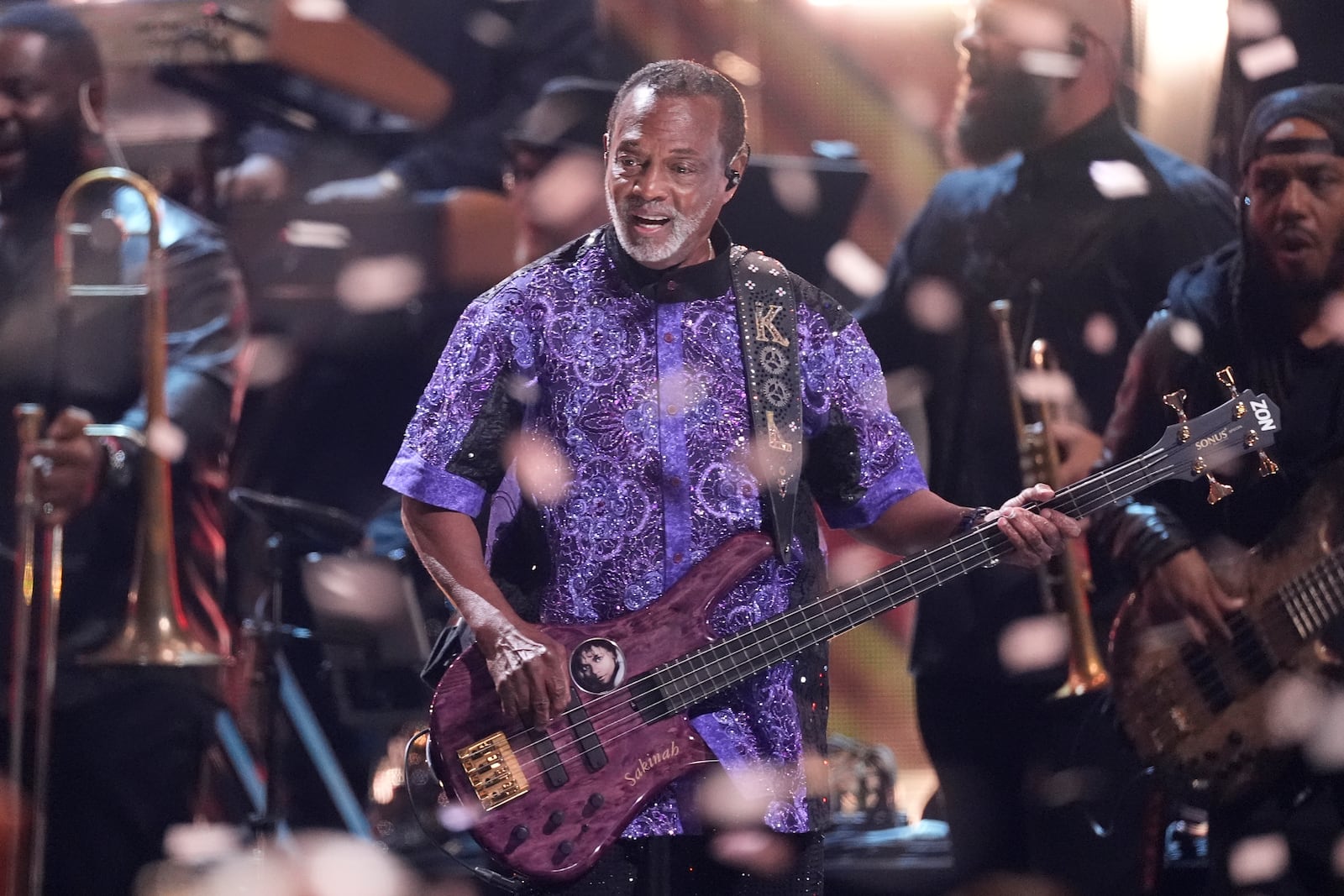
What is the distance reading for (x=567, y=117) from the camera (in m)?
4.79

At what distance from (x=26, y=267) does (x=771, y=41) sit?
252 centimetres

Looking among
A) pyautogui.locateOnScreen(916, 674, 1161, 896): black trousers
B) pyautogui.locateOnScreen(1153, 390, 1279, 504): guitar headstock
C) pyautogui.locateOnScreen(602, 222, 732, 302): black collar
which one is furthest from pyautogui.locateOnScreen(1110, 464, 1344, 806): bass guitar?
pyautogui.locateOnScreen(602, 222, 732, 302): black collar

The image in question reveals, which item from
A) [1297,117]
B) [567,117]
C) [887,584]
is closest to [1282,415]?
[1297,117]

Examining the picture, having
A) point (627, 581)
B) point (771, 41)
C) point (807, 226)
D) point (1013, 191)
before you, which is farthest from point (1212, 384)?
point (627, 581)

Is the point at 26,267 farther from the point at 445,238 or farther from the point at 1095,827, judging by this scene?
the point at 1095,827

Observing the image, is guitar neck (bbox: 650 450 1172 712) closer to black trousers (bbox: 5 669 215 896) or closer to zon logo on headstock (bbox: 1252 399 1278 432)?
zon logo on headstock (bbox: 1252 399 1278 432)

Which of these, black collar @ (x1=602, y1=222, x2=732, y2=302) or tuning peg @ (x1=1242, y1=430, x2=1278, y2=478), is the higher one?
black collar @ (x1=602, y1=222, x2=732, y2=302)

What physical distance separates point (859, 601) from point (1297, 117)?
210 cm

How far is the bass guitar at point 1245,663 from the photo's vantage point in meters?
3.76

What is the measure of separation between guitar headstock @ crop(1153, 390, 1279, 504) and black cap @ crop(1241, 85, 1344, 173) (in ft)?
4.40

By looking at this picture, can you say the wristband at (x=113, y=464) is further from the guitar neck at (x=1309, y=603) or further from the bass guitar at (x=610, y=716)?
the guitar neck at (x=1309, y=603)

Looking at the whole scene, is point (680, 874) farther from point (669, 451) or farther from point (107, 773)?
point (107, 773)

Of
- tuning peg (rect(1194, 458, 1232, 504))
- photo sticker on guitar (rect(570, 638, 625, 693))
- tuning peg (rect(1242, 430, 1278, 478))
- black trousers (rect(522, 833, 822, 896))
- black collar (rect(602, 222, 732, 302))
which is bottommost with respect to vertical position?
black trousers (rect(522, 833, 822, 896))

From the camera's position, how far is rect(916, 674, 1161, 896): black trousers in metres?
4.02
